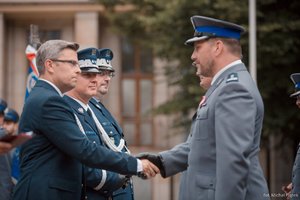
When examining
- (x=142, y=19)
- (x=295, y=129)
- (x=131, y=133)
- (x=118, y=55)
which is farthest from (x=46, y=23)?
(x=295, y=129)

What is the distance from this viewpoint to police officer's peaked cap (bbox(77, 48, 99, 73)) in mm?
8094

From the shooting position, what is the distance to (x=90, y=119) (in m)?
7.53

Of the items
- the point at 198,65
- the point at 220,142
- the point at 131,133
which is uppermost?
the point at 198,65

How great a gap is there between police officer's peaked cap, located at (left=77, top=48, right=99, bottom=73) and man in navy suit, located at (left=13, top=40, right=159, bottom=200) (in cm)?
166

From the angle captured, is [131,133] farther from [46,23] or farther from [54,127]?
[54,127]

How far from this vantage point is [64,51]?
21.7 ft

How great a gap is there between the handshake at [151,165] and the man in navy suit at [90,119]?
1.90ft

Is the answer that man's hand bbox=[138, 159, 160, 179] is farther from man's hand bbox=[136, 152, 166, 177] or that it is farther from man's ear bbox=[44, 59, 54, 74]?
man's ear bbox=[44, 59, 54, 74]

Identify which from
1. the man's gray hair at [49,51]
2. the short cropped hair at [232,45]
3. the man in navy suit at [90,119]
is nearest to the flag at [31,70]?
the man in navy suit at [90,119]

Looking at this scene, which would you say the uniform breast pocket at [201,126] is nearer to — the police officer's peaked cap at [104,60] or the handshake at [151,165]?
the handshake at [151,165]

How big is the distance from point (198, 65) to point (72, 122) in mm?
1045

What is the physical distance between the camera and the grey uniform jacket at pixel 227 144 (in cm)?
559

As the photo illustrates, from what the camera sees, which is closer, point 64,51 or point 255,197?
point 255,197

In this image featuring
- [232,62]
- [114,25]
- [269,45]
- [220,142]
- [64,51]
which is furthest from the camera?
[114,25]
